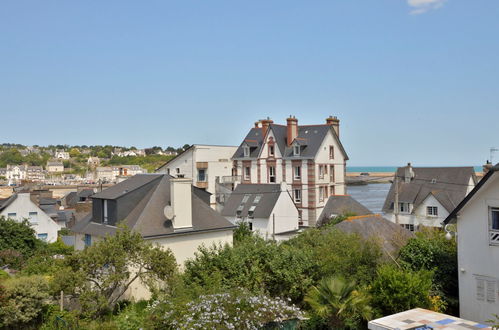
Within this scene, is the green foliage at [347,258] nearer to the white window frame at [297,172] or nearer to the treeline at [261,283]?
the treeline at [261,283]

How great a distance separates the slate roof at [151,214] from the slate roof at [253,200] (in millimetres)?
15865

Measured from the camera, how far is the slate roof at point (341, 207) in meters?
40.8

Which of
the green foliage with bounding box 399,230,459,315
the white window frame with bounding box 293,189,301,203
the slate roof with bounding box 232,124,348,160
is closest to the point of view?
the green foliage with bounding box 399,230,459,315

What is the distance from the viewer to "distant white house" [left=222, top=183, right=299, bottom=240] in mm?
39344

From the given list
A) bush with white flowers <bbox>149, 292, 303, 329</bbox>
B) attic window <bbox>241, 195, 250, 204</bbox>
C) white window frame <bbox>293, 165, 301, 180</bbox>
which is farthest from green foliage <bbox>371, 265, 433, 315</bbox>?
white window frame <bbox>293, 165, 301, 180</bbox>

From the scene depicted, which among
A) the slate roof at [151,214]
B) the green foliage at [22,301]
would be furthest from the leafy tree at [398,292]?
the green foliage at [22,301]

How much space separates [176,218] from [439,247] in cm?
1229

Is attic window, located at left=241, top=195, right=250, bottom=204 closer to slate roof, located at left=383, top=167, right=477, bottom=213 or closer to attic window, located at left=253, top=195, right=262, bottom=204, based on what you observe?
attic window, located at left=253, top=195, right=262, bottom=204

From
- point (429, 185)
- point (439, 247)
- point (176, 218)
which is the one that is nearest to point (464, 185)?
point (429, 185)

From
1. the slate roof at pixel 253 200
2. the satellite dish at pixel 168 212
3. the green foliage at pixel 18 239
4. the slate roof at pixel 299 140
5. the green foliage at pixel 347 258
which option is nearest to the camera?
the green foliage at pixel 347 258

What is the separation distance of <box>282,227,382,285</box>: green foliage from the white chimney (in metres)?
6.84

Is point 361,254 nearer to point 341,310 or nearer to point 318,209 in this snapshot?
point 341,310

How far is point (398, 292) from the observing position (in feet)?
45.4

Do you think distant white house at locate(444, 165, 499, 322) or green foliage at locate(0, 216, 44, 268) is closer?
distant white house at locate(444, 165, 499, 322)
